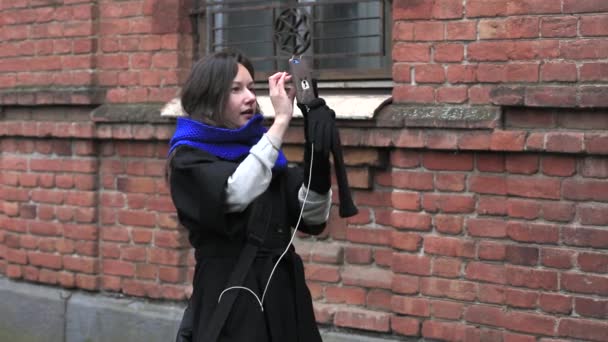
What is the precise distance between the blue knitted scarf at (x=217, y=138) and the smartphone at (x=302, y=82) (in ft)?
0.64

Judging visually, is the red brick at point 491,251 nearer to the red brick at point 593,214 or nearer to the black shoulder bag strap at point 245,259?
the red brick at point 593,214

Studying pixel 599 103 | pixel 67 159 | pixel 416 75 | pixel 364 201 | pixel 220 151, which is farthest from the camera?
pixel 67 159

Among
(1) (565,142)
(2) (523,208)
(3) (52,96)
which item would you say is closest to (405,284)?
(2) (523,208)

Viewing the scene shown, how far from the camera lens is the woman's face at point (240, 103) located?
2898 mm

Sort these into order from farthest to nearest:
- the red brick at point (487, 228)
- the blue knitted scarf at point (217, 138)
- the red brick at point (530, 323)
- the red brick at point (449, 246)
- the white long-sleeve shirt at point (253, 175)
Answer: the red brick at point (449, 246), the red brick at point (487, 228), the red brick at point (530, 323), the blue knitted scarf at point (217, 138), the white long-sleeve shirt at point (253, 175)

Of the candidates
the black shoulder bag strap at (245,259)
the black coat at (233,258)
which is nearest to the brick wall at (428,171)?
the black coat at (233,258)

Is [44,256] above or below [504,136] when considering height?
below

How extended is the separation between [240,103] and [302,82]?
0.73 feet

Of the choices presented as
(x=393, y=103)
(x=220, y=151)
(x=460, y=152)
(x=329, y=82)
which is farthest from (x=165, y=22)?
(x=220, y=151)

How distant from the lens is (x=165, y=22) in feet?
16.7

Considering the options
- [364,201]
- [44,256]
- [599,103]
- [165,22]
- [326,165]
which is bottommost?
[44,256]

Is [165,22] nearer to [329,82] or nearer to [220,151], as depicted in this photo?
[329,82]

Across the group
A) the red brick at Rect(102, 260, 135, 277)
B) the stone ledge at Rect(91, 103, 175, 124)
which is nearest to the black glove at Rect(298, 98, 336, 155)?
the stone ledge at Rect(91, 103, 175, 124)

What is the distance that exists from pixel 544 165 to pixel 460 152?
1.32ft
